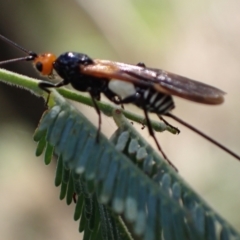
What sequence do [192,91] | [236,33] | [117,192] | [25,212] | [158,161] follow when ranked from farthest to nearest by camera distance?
[236,33], [25,212], [192,91], [158,161], [117,192]

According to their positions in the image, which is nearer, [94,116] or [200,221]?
[200,221]

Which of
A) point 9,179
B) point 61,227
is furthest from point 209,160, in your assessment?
point 9,179

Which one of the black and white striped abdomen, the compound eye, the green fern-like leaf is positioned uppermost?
the compound eye

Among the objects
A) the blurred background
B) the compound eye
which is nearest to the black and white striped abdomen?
the compound eye

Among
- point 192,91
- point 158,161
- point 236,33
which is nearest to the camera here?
point 158,161

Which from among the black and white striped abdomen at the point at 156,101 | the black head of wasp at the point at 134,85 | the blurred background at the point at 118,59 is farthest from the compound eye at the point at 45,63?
the blurred background at the point at 118,59

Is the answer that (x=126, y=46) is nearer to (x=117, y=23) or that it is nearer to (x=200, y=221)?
(x=117, y=23)

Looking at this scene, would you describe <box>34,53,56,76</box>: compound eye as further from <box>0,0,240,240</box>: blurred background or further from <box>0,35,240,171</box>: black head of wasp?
<box>0,0,240,240</box>: blurred background

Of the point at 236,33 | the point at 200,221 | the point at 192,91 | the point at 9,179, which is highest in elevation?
the point at 236,33
